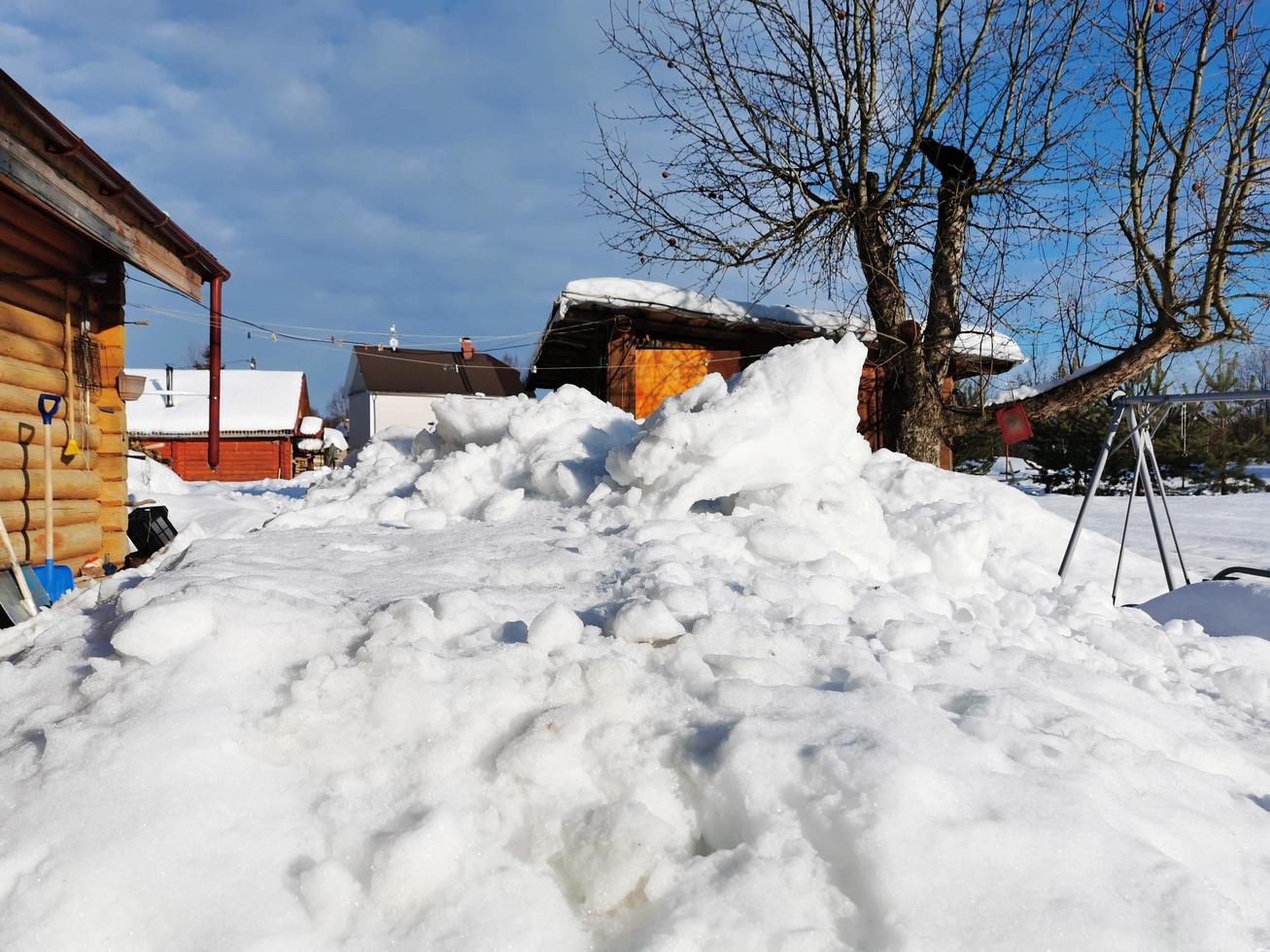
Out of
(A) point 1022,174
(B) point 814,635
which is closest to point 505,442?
(B) point 814,635

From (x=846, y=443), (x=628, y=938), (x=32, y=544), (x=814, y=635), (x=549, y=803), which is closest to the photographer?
(x=628, y=938)

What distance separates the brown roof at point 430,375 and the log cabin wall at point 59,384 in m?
18.4

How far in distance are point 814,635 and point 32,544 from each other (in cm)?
562

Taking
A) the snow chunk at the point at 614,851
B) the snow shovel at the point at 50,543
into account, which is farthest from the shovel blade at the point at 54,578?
the snow chunk at the point at 614,851

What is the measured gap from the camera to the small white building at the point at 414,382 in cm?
2450

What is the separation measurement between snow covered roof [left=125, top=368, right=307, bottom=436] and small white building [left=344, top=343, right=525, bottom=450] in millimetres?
2722

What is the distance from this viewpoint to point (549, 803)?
128 centimetres

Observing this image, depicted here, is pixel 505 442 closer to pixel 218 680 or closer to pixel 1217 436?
pixel 218 680

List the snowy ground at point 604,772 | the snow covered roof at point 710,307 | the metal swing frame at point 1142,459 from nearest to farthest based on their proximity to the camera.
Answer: the snowy ground at point 604,772 < the metal swing frame at point 1142,459 < the snow covered roof at point 710,307

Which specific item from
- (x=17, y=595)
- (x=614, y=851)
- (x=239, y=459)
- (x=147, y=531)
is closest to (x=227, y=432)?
(x=239, y=459)

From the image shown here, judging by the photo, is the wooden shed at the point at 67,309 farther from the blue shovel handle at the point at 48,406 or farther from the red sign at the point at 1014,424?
the red sign at the point at 1014,424

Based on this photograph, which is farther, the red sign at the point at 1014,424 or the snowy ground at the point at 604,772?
the red sign at the point at 1014,424

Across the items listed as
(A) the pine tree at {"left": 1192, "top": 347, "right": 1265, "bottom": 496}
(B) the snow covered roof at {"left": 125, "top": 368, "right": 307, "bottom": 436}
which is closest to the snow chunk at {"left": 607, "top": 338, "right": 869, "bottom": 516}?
(A) the pine tree at {"left": 1192, "top": 347, "right": 1265, "bottom": 496}

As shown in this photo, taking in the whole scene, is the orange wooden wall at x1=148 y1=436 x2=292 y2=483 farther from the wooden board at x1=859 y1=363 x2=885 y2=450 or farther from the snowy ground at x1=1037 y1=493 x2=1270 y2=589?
the snowy ground at x1=1037 y1=493 x2=1270 y2=589
